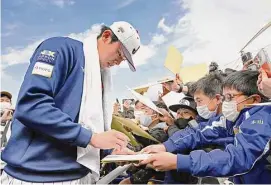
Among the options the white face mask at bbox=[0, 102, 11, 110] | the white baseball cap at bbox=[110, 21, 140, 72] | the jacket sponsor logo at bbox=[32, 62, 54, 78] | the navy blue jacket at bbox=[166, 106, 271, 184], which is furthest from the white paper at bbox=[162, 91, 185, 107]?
the white face mask at bbox=[0, 102, 11, 110]

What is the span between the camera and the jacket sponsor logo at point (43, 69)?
86 cm

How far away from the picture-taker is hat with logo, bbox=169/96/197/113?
6.82 feet

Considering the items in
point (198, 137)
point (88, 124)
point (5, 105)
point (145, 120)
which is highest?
point (5, 105)

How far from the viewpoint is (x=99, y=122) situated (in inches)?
38.9

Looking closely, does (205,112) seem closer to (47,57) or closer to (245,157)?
→ (245,157)

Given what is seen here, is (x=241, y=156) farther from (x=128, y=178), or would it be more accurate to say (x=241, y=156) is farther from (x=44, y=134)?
(x=128, y=178)

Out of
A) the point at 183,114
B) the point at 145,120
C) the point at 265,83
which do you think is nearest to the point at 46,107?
the point at 265,83

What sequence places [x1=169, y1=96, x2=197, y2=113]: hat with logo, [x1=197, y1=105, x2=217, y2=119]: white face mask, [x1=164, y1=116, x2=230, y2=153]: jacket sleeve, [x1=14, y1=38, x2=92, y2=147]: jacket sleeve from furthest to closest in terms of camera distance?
[x1=169, y1=96, x2=197, y2=113]: hat with logo < [x1=197, y1=105, x2=217, y2=119]: white face mask < [x1=164, y1=116, x2=230, y2=153]: jacket sleeve < [x1=14, y1=38, x2=92, y2=147]: jacket sleeve

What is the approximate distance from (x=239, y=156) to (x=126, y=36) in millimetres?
619

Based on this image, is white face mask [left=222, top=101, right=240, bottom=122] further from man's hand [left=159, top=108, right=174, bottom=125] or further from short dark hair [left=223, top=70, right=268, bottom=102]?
man's hand [left=159, top=108, right=174, bottom=125]

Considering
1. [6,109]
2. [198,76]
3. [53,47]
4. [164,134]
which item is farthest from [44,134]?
[6,109]

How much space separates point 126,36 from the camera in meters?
1.11

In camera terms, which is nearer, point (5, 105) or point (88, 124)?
point (88, 124)

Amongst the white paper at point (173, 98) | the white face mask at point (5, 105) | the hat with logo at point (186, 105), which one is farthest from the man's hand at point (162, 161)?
the white face mask at point (5, 105)
